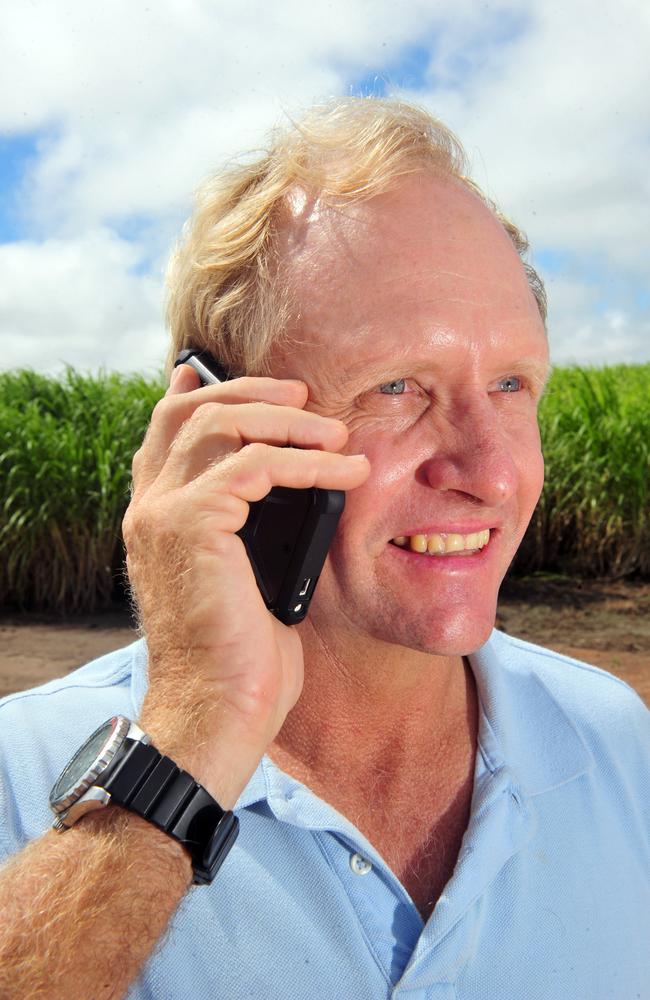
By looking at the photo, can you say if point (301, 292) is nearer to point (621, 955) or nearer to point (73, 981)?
point (73, 981)

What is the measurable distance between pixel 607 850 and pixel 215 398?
1244 millimetres

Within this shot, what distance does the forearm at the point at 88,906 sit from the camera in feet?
4.99

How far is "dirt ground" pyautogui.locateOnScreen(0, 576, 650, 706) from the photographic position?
27.1 feet

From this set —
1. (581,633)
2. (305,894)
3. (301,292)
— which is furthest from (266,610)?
(581,633)

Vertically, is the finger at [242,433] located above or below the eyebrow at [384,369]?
below

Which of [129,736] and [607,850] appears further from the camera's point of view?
[607,850]

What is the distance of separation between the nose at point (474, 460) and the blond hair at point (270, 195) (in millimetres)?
428

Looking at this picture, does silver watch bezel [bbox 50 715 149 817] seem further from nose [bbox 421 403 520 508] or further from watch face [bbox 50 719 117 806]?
nose [bbox 421 403 520 508]

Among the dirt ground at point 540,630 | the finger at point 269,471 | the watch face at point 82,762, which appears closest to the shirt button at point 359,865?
the watch face at point 82,762

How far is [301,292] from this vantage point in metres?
2.10

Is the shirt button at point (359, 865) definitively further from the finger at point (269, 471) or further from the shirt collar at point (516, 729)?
the finger at point (269, 471)

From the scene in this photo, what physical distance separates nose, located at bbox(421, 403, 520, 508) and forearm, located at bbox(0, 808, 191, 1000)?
89cm

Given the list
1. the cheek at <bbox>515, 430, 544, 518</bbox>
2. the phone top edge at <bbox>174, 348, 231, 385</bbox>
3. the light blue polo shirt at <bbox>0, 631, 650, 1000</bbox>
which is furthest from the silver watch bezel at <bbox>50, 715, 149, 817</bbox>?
the cheek at <bbox>515, 430, 544, 518</bbox>

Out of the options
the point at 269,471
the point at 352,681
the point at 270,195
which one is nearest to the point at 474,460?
the point at 269,471
